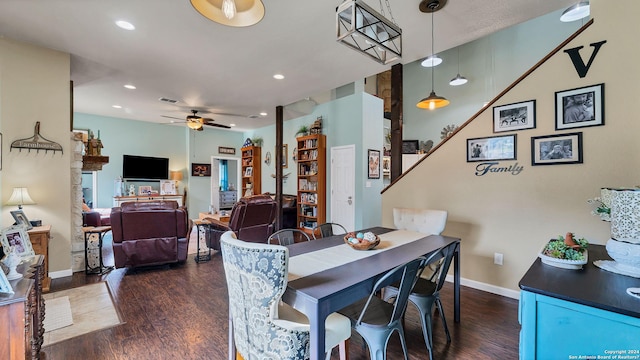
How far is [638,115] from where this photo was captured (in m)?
2.36

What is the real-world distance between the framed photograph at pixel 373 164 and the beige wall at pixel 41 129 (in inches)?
191

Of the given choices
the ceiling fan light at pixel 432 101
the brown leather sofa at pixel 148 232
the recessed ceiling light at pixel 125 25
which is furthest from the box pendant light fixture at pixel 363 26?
the ceiling fan light at pixel 432 101

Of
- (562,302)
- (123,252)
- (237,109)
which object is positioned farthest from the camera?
(237,109)

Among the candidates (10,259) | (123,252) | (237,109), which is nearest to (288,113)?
(237,109)

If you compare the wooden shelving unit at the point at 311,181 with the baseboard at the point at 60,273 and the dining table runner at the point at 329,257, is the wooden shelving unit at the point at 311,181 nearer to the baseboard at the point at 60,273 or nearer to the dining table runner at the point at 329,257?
the dining table runner at the point at 329,257

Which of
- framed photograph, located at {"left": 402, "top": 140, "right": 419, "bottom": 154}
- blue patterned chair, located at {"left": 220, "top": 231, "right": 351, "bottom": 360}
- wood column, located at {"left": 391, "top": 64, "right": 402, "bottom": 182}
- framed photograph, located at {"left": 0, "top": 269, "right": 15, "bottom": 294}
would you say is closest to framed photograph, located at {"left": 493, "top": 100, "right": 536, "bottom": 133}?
wood column, located at {"left": 391, "top": 64, "right": 402, "bottom": 182}

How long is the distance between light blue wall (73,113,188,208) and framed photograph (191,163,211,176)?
33 cm

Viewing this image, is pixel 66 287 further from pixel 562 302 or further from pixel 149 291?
pixel 562 302

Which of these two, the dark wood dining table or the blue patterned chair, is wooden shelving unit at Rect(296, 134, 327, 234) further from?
the blue patterned chair

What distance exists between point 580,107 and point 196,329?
4.12m

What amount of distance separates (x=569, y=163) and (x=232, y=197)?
369 inches

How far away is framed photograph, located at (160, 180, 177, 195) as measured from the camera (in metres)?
8.44

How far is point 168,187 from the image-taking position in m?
8.52

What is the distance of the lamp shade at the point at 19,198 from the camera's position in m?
3.30
